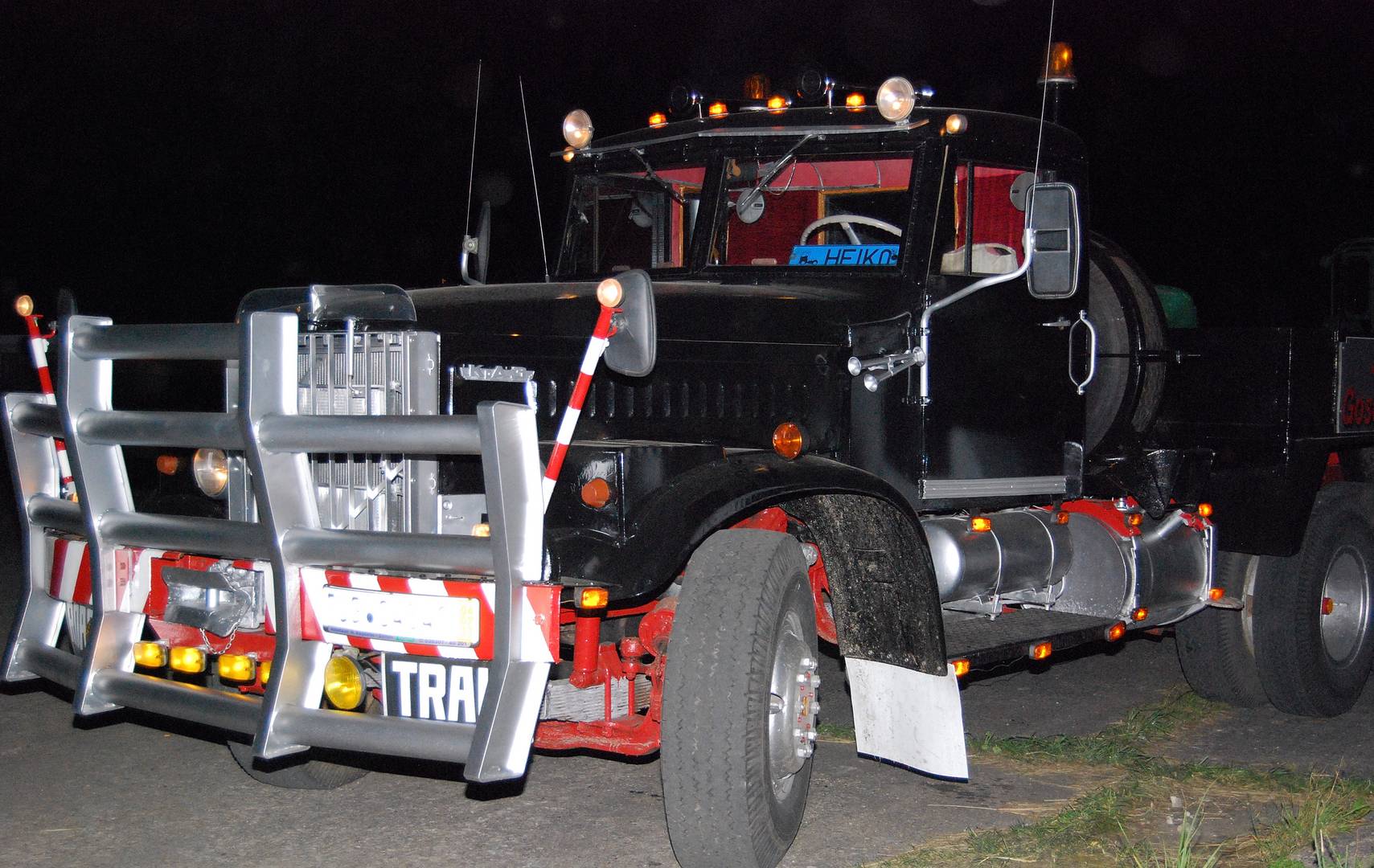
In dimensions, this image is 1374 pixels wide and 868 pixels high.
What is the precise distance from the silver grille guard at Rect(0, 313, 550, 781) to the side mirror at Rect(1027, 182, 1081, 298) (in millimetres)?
2339

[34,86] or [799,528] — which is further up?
[34,86]

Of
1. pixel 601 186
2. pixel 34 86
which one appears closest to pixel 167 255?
pixel 34 86

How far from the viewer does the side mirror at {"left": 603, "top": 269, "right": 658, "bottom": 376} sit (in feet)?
11.5

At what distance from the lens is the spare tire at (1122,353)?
604 centimetres

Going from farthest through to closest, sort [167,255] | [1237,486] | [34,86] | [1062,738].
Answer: [167,255] → [34,86] → [1237,486] → [1062,738]

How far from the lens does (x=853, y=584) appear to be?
4434 mm

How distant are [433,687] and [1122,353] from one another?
377 centimetres

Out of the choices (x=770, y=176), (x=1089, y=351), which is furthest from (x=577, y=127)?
(x=1089, y=351)

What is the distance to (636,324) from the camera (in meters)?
3.53

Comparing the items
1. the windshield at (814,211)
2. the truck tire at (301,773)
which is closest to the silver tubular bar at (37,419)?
the truck tire at (301,773)

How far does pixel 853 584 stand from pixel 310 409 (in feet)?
5.71

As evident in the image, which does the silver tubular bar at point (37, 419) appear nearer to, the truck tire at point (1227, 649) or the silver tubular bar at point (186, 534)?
the silver tubular bar at point (186, 534)

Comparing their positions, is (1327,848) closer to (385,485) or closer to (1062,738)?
(1062,738)

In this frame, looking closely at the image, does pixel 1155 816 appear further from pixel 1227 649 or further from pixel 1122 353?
pixel 1122 353
